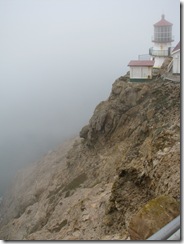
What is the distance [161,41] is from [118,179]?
1559cm

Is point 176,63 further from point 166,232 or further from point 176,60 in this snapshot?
point 166,232

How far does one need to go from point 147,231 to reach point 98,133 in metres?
15.5

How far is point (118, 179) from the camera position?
377 inches

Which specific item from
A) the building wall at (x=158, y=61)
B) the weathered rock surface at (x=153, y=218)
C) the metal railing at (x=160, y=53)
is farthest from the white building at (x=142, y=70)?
the weathered rock surface at (x=153, y=218)

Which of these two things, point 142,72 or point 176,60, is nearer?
point 176,60

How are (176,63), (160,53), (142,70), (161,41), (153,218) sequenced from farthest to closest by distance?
(161,41) < (160,53) < (142,70) < (176,63) < (153,218)

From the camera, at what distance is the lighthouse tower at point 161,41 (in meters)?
22.4

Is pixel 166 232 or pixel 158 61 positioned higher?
pixel 158 61

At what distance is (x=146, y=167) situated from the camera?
9109 millimetres

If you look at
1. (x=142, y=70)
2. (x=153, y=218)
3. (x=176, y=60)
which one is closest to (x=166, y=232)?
(x=153, y=218)

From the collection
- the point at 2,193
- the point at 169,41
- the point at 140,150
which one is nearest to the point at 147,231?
the point at 140,150

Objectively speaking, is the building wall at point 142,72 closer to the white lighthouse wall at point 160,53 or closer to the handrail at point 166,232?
the white lighthouse wall at point 160,53

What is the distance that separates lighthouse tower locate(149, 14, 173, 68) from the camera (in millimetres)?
22391

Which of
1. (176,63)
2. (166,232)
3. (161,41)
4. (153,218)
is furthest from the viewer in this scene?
(161,41)
